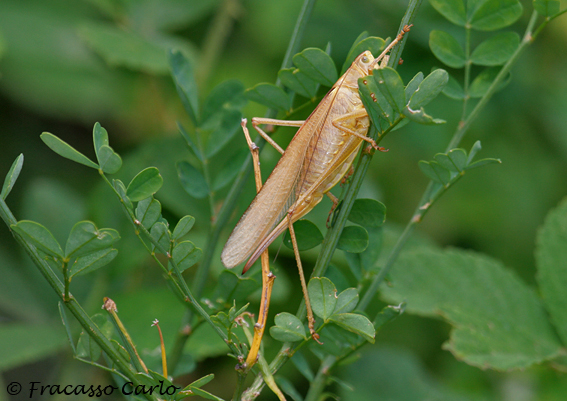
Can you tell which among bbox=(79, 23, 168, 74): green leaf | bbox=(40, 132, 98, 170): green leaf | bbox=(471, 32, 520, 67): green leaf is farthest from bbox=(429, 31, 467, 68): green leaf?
bbox=(79, 23, 168, 74): green leaf

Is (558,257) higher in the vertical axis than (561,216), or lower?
lower

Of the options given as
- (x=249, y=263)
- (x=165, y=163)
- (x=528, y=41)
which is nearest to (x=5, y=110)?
(x=165, y=163)

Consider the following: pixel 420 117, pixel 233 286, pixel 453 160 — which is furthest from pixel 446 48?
pixel 233 286

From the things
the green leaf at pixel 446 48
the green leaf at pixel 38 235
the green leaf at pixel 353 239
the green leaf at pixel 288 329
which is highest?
the green leaf at pixel 446 48

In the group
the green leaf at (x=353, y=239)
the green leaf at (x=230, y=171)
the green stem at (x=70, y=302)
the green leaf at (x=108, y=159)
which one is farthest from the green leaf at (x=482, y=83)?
the green stem at (x=70, y=302)

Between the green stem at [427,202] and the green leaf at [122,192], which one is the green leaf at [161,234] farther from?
the green stem at [427,202]

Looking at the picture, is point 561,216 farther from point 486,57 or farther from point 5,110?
point 5,110
